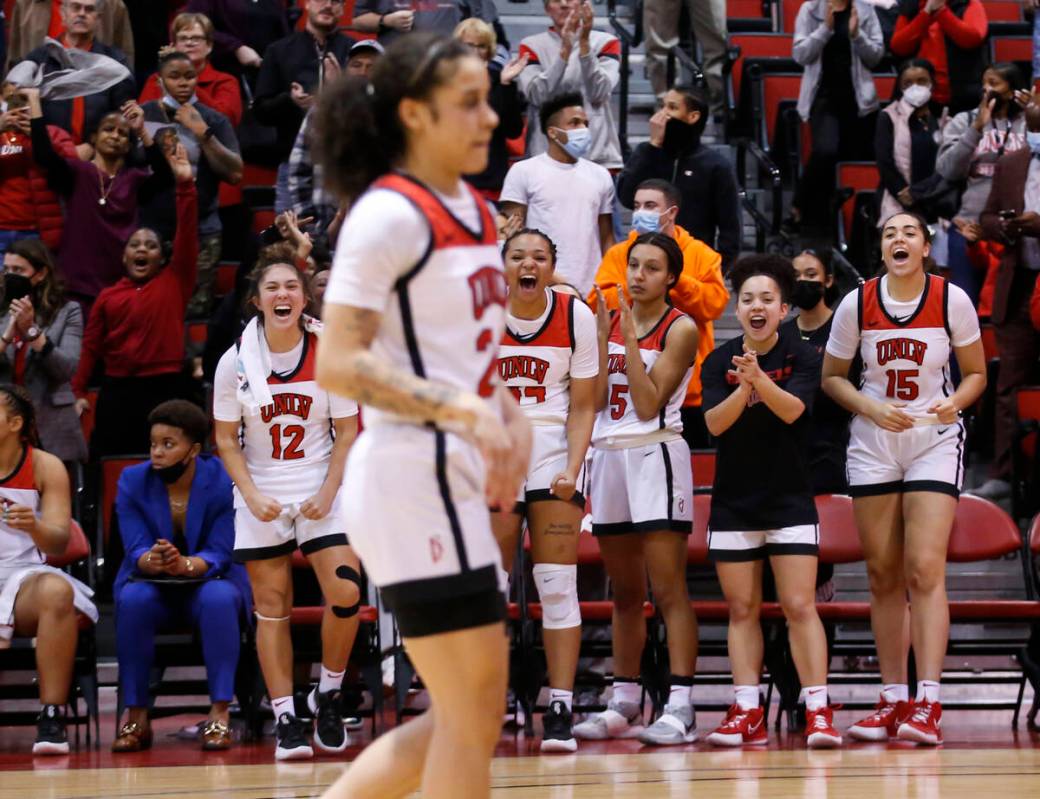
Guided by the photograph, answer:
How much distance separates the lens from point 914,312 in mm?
6207

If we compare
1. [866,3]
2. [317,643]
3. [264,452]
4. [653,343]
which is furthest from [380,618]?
[866,3]

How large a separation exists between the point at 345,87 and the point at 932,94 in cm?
814

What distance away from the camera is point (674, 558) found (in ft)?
20.7

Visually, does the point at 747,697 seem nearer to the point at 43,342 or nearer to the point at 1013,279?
the point at 1013,279

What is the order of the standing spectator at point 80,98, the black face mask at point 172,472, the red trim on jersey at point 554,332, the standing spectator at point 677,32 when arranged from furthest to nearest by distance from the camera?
1. the standing spectator at point 677,32
2. the standing spectator at point 80,98
3. the black face mask at point 172,472
4. the red trim on jersey at point 554,332

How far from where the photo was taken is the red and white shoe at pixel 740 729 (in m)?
6.06

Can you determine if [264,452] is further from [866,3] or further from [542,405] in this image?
[866,3]

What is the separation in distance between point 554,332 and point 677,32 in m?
4.98

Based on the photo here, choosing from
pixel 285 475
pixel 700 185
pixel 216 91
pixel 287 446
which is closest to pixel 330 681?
pixel 285 475

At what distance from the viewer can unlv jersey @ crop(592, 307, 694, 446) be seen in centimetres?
638

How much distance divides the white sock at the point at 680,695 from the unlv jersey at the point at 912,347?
1388 mm

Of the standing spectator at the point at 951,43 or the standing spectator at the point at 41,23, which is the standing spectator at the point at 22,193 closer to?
the standing spectator at the point at 41,23

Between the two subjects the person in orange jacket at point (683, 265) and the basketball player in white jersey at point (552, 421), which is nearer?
the basketball player in white jersey at point (552, 421)

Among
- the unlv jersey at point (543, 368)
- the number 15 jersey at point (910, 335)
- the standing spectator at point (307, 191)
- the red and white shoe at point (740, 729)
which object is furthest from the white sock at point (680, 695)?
the standing spectator at point (307, 191)
